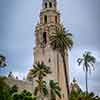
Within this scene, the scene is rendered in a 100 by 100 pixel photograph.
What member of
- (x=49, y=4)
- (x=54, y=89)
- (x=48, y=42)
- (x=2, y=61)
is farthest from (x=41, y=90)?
(x=49, y=4)

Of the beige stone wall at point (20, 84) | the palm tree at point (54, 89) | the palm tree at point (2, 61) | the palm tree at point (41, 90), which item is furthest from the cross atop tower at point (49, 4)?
the palm tree at point (2, 61)

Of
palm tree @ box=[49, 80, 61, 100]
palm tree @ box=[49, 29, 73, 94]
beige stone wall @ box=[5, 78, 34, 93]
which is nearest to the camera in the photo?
palm tree @ box=[49, 29, 73, 94]

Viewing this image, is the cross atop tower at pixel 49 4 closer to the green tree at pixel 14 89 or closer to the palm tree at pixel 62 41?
the palm tree at pixel 62 41

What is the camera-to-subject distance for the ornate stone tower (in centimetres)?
8525

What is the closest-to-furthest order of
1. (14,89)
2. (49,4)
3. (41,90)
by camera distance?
(41,90) → (14,89) → (49,4)

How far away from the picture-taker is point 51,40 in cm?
8131

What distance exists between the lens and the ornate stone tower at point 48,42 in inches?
3356

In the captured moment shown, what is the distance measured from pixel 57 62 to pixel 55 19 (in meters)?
11.0

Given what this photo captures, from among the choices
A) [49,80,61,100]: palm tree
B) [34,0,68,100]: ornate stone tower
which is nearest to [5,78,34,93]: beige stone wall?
[34,0,68,100]: ornate stone tower

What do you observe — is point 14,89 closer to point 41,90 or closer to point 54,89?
point 54,89

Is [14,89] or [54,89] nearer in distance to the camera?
[54,89]

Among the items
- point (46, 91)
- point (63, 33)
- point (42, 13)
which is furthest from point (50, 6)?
point (46, 91)

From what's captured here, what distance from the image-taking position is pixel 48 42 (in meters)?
86.6

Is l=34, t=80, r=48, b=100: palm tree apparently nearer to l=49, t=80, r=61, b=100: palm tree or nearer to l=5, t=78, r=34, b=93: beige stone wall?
l=49, t=80, r=61, b=100: palm tree
